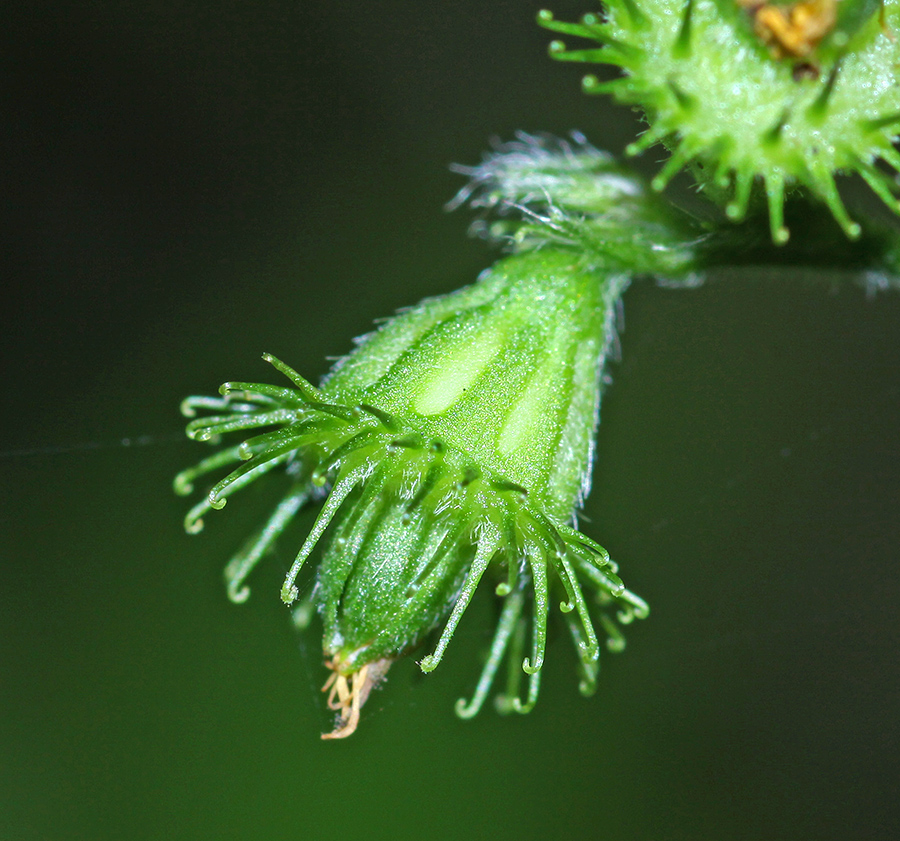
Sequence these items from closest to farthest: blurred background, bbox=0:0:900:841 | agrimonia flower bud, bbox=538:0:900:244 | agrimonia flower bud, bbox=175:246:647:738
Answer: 1. agrimonia flower bud, bbox=538:0:900:244
2. agrimonia flower bud, bbox=175:246:647:738
3. blurred background, bbox=0:0:900:841

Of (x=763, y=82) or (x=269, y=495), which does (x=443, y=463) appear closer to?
(x=763, y=82)

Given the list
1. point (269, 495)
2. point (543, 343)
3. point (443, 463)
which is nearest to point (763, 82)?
point (543, 343)

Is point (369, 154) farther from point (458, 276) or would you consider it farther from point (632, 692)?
point (632, 692)

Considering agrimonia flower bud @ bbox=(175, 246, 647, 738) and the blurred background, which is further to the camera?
the blurred background

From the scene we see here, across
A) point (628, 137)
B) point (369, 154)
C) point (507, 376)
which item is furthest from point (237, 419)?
point (628, 137)

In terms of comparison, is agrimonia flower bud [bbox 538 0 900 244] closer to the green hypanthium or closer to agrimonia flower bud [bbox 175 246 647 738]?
the green hypanthium

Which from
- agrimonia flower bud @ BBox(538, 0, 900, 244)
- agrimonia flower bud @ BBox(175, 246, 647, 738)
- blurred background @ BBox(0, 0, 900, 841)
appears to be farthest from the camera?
blurred background @ BBox(0, 0, 900, 841)

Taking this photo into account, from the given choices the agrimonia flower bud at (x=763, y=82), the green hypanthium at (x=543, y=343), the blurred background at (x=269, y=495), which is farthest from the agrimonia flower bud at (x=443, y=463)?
the blurred background at (x=269, y=495)

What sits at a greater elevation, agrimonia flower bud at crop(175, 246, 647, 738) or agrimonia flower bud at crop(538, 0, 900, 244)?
agrimonia flower bud at crop(538, 0, 900, 244)

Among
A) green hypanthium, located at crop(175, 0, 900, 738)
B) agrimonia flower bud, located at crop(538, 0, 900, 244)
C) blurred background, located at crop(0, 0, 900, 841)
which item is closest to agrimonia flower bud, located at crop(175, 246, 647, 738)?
green hypanthium, located at crop(175, 0, 900, 738)
